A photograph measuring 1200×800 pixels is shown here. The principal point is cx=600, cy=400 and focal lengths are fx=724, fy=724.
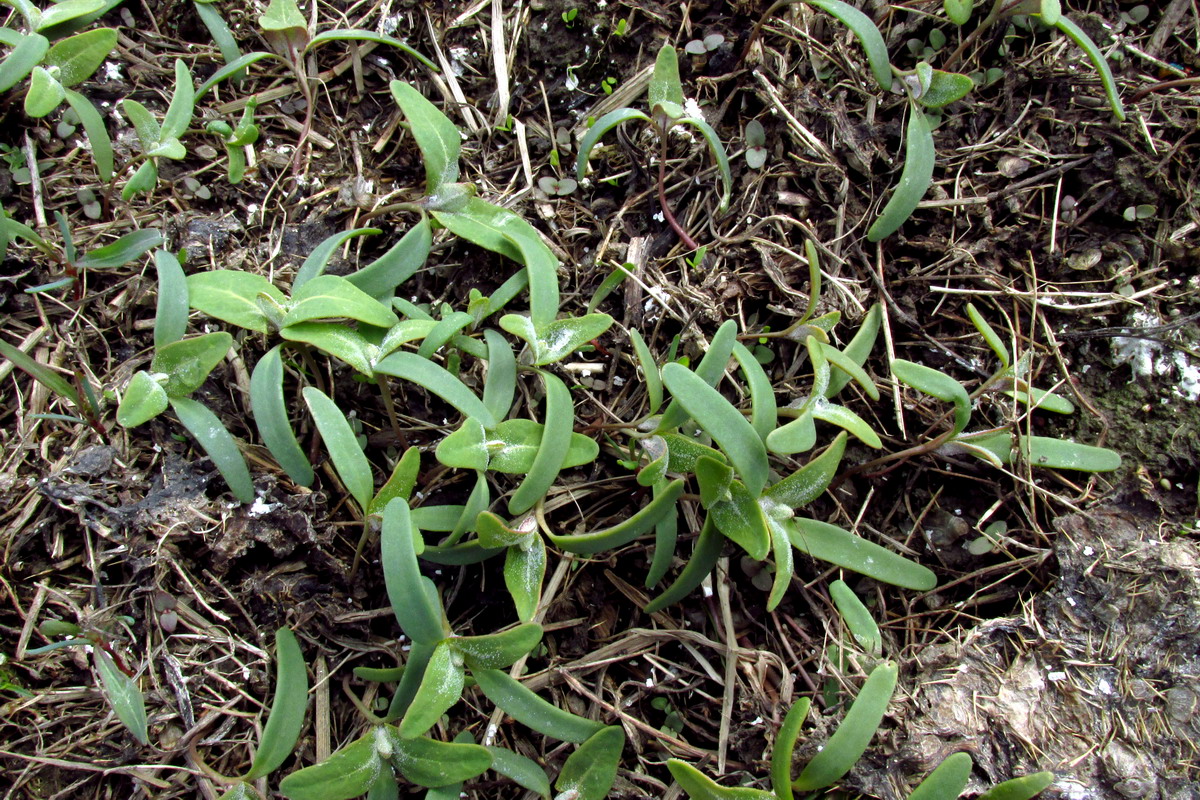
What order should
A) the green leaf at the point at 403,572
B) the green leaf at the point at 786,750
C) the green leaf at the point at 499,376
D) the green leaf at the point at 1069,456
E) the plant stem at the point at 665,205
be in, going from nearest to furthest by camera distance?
the green leaf at the point at 403,572 < the green leaf at the point at 786,750 < the green leaf at the point at 499,376 < the green leaf at the point at 1069,456 < the plant stem at the point at 665,205

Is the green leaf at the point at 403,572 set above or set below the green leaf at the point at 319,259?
below

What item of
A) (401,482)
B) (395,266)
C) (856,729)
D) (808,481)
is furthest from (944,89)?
(401,482)

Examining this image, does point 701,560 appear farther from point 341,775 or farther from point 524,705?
point 341,775

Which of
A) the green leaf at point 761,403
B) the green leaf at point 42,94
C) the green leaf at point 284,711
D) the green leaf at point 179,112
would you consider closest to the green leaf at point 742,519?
the green leaf at point 761,403

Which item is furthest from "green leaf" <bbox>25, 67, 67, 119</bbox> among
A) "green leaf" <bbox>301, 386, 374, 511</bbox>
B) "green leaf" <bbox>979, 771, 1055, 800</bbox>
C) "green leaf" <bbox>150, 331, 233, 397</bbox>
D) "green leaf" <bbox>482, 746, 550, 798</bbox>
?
"green leaf" <bbox>979, 771, 1055, 800</bbox>

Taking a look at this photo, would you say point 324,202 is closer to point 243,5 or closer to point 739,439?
point 243,5

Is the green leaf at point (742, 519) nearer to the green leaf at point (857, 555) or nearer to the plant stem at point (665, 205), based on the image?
the green leaf at point (857, 555)
